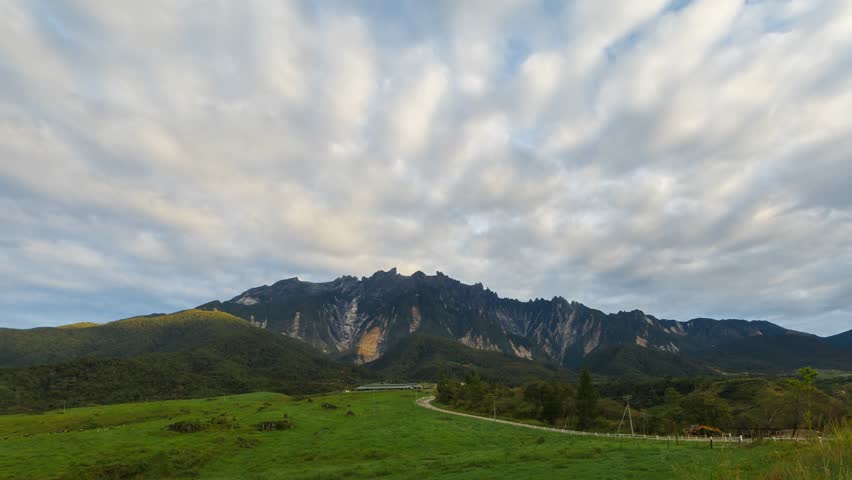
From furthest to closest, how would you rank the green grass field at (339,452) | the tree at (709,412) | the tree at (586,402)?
the tree at (586,402)
the tree at (709,412)
the green grass field at (339,452)

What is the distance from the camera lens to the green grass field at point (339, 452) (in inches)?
1608

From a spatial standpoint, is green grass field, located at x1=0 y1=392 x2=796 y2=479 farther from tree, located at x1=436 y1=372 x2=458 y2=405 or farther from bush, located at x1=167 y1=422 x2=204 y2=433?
tree, located at x1=436 y1=372 x2=458 y2=405

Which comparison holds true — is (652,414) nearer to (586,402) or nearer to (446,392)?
(586,402)

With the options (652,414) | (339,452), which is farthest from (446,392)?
(339,452)

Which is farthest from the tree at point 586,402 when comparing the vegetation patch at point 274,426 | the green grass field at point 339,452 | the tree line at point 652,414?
the vegetation patch at point 274,426

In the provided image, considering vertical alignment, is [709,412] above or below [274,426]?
above

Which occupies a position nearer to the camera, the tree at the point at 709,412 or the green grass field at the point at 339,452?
the green grass field at the point at 339,452

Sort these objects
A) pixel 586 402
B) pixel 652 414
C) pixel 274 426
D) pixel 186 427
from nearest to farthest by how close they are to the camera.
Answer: pixel 186 427 → pixel 274 426 → pixel 586 402 → pixel 652 414

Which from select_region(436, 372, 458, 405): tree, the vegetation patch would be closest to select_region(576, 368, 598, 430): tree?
select_region(436, 372, 458, 405): tree

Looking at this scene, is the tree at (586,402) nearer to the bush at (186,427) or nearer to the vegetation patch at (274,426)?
the vegetation patch at (274,426)

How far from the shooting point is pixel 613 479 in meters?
32.0

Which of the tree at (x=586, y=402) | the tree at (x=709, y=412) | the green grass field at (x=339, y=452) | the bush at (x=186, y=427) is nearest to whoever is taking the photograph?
the green grass field at (x=339, y=452)

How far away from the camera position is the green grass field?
40.8 metres

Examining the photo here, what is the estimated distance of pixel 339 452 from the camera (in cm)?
6819
